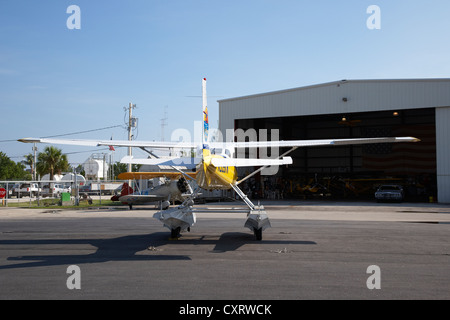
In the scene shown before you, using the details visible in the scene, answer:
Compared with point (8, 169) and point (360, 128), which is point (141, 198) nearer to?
point (360, 128)

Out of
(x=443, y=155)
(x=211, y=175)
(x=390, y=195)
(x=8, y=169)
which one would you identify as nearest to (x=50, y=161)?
(x=8, y=169)

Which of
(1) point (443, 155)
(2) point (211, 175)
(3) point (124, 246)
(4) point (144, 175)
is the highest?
(1) point (443, 155)

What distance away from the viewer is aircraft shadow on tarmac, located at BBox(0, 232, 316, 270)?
8250 mm

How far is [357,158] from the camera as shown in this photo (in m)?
47.1

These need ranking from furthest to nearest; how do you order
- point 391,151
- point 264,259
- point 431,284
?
point 391,151 → point 264,259 → point 431,284

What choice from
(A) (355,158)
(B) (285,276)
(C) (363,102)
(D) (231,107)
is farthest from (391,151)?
(B) (285,276)

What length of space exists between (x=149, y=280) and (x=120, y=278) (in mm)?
529

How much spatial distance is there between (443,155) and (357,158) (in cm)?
1805

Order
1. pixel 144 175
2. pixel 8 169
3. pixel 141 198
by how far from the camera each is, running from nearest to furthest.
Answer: pixel 144 175, pixel 141 198, pixel 8 169

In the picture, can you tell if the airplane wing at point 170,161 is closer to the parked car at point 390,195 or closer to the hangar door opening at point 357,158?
the parked car at point 390,195

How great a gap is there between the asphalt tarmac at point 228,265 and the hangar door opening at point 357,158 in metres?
25.1

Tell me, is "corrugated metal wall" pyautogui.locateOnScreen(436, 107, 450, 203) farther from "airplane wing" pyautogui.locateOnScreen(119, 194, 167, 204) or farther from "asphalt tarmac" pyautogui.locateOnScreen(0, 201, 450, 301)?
"airplane wing" pyautogui.locateOnScreen(119, 194, 167, 204)

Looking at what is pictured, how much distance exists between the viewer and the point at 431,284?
6.12 metres
